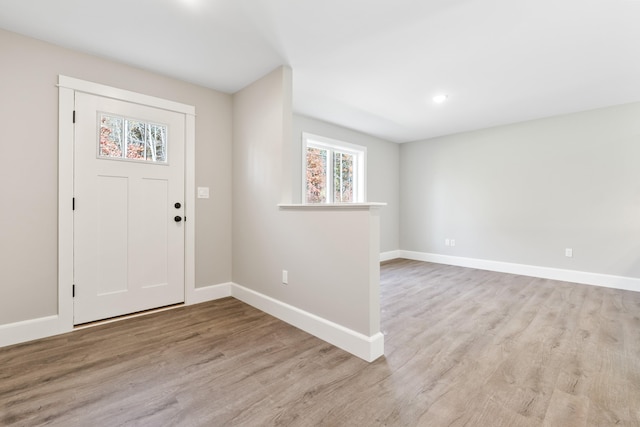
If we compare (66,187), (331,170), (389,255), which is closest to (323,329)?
(66,187)

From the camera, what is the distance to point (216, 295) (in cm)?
327

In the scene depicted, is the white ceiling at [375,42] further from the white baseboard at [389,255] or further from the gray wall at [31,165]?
the white baseboard at [389,255]

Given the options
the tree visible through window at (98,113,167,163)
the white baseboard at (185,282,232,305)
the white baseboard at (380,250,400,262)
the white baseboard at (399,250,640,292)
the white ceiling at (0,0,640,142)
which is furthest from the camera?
the white baseboard at (380,250,400,262)

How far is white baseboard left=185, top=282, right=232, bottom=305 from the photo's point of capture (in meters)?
3.07

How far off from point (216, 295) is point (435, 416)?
8.39 feet

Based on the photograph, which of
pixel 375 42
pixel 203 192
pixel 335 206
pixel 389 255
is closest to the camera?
pixel 335 206

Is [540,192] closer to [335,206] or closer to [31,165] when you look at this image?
[335,206]

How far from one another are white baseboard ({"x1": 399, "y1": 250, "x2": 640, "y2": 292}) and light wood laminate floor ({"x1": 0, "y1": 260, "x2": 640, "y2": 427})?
3.78 feet

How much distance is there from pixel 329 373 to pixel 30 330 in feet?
7.80

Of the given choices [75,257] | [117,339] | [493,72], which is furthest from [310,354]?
[493,72]

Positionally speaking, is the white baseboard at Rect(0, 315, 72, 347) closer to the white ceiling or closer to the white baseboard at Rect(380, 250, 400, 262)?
the white ceiling

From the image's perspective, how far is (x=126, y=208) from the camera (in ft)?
8.80

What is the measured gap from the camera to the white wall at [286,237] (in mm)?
2051

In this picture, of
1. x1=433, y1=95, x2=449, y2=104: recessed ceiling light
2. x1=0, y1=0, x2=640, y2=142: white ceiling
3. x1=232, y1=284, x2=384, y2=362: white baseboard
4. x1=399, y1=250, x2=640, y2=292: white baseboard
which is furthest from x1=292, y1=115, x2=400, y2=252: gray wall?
x1=232, y1=284, x2=384, y2=362: white baseboard
